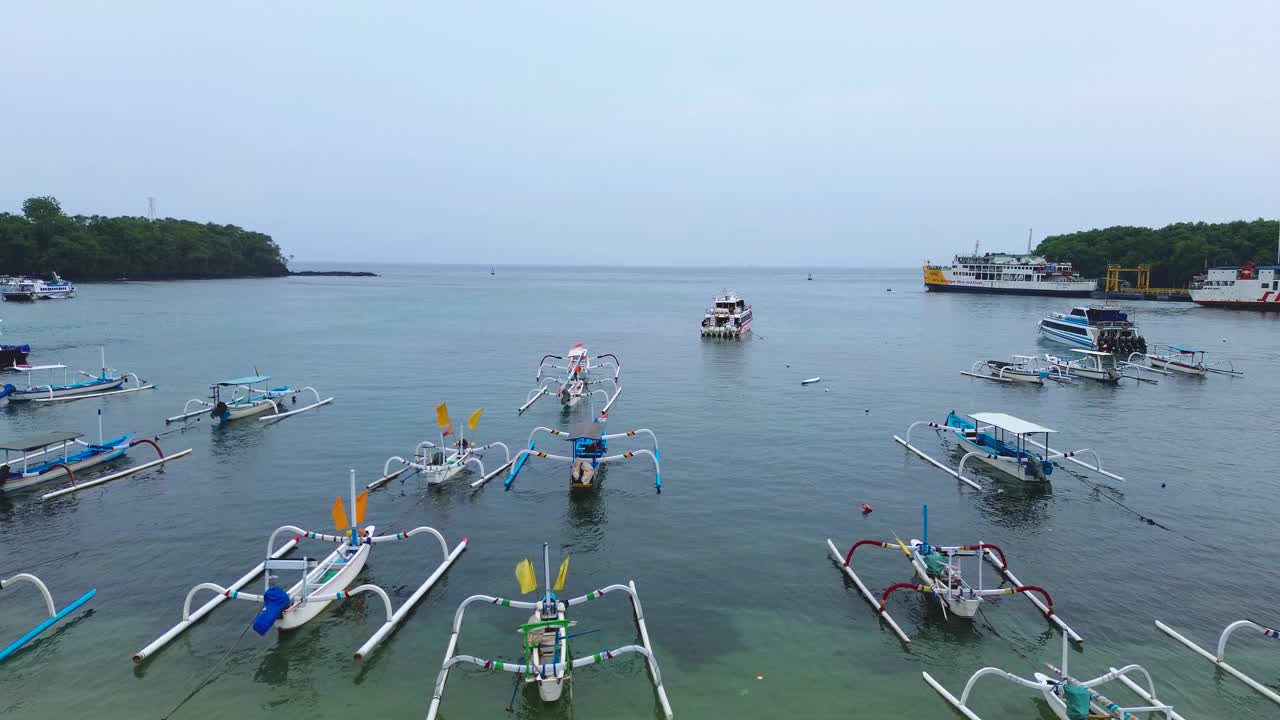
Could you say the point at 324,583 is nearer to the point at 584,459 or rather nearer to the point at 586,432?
the point at 584,459

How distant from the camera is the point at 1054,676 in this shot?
17.9 meters

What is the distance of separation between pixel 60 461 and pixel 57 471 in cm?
91

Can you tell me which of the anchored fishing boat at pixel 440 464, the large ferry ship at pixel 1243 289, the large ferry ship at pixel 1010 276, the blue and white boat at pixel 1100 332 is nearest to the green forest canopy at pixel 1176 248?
the large ferry ship at pixel 1010 276

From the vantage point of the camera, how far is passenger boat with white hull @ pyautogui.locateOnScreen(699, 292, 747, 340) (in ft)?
297

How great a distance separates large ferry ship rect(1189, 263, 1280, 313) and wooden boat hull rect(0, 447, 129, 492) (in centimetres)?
16658

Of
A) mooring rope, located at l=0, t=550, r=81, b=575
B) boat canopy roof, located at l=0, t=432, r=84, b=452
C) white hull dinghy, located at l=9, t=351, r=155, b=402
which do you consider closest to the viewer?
mooring rope, located at l=0, t=550, r=81, b=575

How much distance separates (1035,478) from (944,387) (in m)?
26.5

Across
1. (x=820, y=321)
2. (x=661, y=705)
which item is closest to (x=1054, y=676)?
(x=661, y=705)

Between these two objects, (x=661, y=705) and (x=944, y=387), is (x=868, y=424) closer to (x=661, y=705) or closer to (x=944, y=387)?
(x=944, y=387)

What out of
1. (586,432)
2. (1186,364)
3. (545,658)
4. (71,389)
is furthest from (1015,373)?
(71,389)

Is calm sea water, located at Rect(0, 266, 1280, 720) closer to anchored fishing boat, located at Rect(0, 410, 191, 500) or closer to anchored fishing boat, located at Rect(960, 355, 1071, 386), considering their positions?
anchored fishing boat, located at Rect(0, 410, 191, 500)

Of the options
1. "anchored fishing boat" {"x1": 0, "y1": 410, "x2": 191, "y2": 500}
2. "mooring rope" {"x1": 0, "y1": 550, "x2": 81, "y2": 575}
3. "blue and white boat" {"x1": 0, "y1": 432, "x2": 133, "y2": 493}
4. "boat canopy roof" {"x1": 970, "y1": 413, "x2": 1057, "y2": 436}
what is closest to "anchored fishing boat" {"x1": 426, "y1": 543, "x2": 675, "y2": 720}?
"mooring rope" {"x1": 0, "y1": 550, "x2": 81, "y2": 575}

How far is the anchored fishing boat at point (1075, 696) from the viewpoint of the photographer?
566 inches

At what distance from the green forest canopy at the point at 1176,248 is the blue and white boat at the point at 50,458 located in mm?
199001
